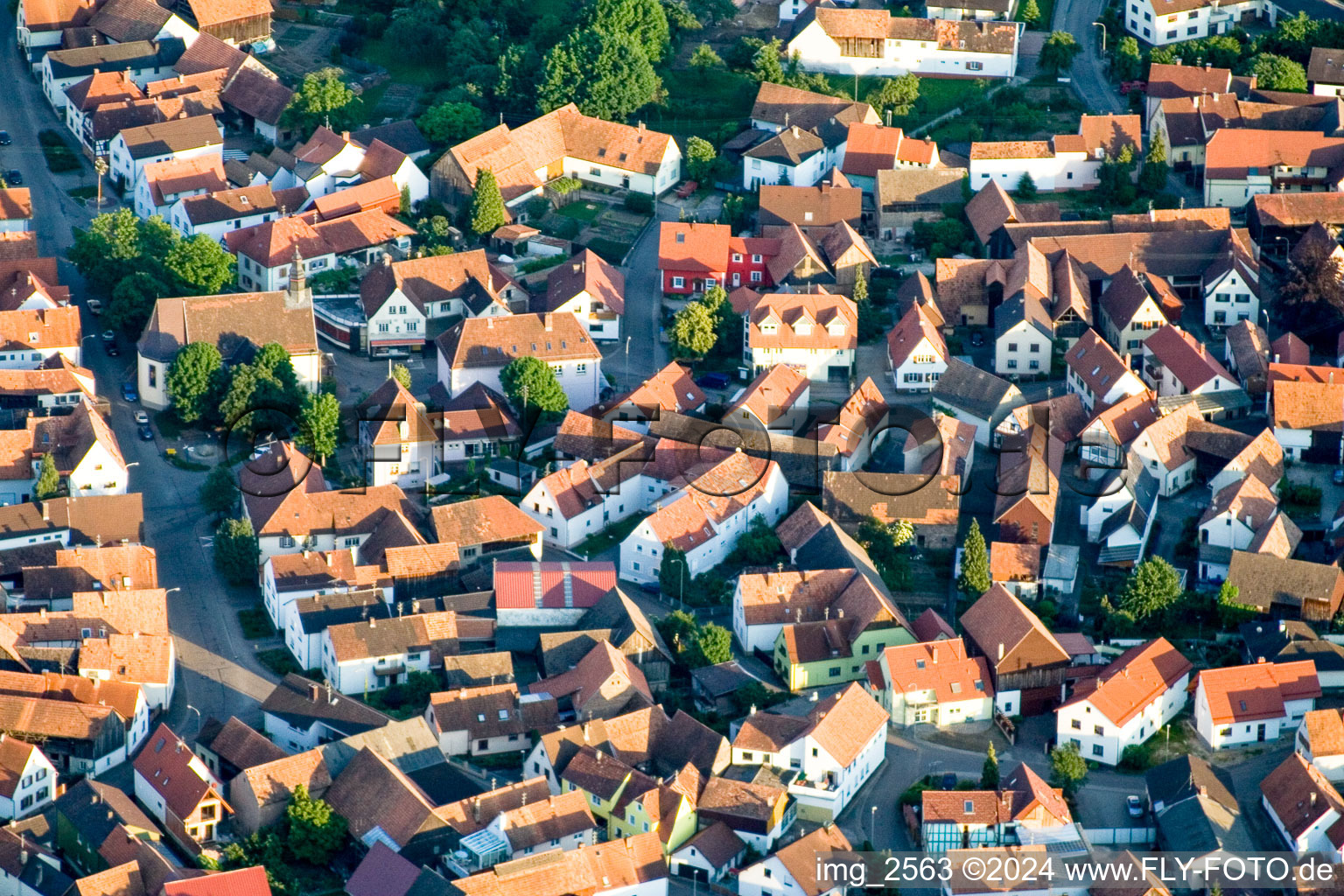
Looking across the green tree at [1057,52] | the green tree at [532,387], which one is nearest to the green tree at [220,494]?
the green tree at [532,387]

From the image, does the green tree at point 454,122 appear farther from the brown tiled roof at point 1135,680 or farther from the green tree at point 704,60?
the brown tiled roof at point 1135,680

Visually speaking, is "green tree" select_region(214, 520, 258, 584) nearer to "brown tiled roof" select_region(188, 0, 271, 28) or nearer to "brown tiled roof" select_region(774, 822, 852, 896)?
"brown tiled roof" select_region(774, 822, 852, 896)

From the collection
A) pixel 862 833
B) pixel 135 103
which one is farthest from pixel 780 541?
pixel 135 103

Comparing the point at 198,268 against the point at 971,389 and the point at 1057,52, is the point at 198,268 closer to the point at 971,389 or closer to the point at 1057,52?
the point at 971,389

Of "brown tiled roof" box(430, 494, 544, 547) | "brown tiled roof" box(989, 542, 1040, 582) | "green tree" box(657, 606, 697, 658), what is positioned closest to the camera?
"green tree" box(657, 606, 697, 658)

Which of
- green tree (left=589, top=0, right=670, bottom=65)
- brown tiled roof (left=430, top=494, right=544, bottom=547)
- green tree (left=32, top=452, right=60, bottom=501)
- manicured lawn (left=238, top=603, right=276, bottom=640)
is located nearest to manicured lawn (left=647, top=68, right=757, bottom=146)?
green tree (left=589, top=0, right=670, bottom=65)

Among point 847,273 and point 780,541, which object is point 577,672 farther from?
point 847,273
